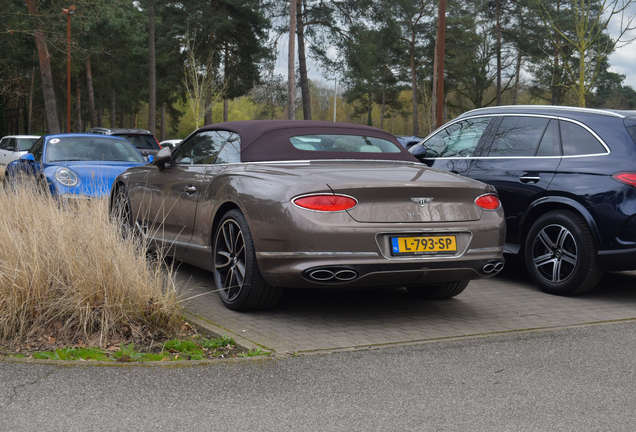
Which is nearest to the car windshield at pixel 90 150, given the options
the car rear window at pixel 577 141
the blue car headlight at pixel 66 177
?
the blue car headlight at pixel 66 177

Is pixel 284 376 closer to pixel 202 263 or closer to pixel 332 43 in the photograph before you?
pixel 202 263

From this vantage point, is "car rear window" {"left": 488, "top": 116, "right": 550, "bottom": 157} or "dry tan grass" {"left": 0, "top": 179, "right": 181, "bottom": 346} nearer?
"dry tan grass" {"left": 0, "top": 179, "right": 181, "bottom": 346}

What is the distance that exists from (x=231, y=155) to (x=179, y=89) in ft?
141

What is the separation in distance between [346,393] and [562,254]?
3556 millimetres

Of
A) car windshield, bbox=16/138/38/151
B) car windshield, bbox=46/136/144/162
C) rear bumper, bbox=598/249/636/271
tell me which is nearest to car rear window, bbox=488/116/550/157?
rear bumper, bbox=598/249/636/271

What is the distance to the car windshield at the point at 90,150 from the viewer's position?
36.9ft

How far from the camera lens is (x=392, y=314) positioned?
18.2 feet

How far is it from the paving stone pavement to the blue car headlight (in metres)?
3.72

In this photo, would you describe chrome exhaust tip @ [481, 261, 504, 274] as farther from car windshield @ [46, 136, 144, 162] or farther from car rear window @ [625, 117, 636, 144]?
car windshield @ [46, 136, 144, 162]

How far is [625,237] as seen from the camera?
5.96 meters

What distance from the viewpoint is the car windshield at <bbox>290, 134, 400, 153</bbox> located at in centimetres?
590

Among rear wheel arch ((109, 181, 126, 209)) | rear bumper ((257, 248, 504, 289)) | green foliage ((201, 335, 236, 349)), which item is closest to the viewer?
green foliage ((201, 335, 236, 349))

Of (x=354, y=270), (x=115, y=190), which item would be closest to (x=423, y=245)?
(x=354, y=270)

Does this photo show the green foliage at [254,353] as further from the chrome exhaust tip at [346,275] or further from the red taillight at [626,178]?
the red taillight at [626,178]
